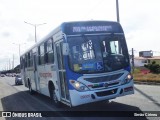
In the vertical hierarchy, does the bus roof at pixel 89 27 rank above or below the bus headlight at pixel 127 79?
above

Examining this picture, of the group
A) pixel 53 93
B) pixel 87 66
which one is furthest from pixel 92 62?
pixel 53 93

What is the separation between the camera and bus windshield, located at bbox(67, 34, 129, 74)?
459 inches

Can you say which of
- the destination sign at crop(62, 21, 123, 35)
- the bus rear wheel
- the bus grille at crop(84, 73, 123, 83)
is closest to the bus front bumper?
the bus grille at crop(84, 73, 123, 83)

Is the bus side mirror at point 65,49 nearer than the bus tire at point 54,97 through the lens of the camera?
Yes

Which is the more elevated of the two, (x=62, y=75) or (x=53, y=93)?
(x=62, y=75)

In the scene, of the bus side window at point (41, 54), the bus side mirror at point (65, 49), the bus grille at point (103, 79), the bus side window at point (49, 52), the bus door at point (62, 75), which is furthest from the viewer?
the bus side window at point (41, 54)

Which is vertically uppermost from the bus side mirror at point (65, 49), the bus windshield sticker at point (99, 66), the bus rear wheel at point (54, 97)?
the bus side mirror at point (65, 49)

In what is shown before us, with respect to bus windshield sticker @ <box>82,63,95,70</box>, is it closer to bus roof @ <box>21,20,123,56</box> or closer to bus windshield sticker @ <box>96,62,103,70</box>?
bus windshield sticker @ <box>96,62,103,70</box>

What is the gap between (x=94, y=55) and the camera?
1173 cm

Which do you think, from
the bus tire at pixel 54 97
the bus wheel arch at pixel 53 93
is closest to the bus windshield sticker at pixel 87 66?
the bus wheel arch at pixel 53 93

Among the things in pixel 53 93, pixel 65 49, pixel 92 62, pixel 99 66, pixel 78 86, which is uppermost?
pixel 65 49

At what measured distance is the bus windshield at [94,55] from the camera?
38.2 feet

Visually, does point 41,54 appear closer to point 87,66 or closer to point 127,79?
point 87,66

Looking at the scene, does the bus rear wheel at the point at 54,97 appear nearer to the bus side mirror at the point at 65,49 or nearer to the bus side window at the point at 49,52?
the bus side window at the point at 49,52
